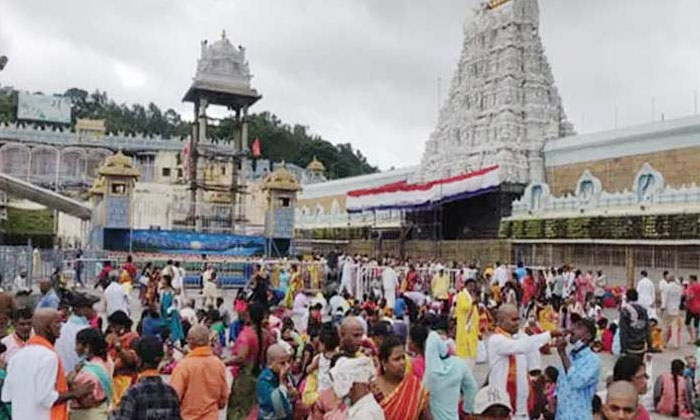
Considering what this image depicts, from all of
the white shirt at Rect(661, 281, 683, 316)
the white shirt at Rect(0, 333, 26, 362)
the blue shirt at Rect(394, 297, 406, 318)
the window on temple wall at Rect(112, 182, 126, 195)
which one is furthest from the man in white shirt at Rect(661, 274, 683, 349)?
the window on temple wall at Rect(112, 182, 126, 195)

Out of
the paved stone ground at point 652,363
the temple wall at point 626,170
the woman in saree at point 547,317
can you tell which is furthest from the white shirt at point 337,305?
the temple wall at point 626,170

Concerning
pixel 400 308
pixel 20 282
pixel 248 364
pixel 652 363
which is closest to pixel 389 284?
pixel 400 308

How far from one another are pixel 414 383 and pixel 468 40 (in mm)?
32396

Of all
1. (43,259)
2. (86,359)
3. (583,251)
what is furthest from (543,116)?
(86,359)

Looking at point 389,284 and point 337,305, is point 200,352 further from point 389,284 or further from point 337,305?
point 389,284

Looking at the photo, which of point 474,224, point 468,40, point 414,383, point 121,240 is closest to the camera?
point 414,383

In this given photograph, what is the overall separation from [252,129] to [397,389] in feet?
244

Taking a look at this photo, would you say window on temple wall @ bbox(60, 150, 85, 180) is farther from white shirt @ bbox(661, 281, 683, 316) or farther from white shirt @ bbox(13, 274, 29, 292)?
white shirt @ bbox(661, 281, 683, 316)

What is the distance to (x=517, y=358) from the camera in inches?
201

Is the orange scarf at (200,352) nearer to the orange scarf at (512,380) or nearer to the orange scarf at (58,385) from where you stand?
the orange scarf at (58,385)

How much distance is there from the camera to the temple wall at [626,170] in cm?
2255

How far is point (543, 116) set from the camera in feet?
98.6

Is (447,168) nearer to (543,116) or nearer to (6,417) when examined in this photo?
(543,116)

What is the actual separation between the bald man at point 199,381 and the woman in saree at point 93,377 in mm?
413
